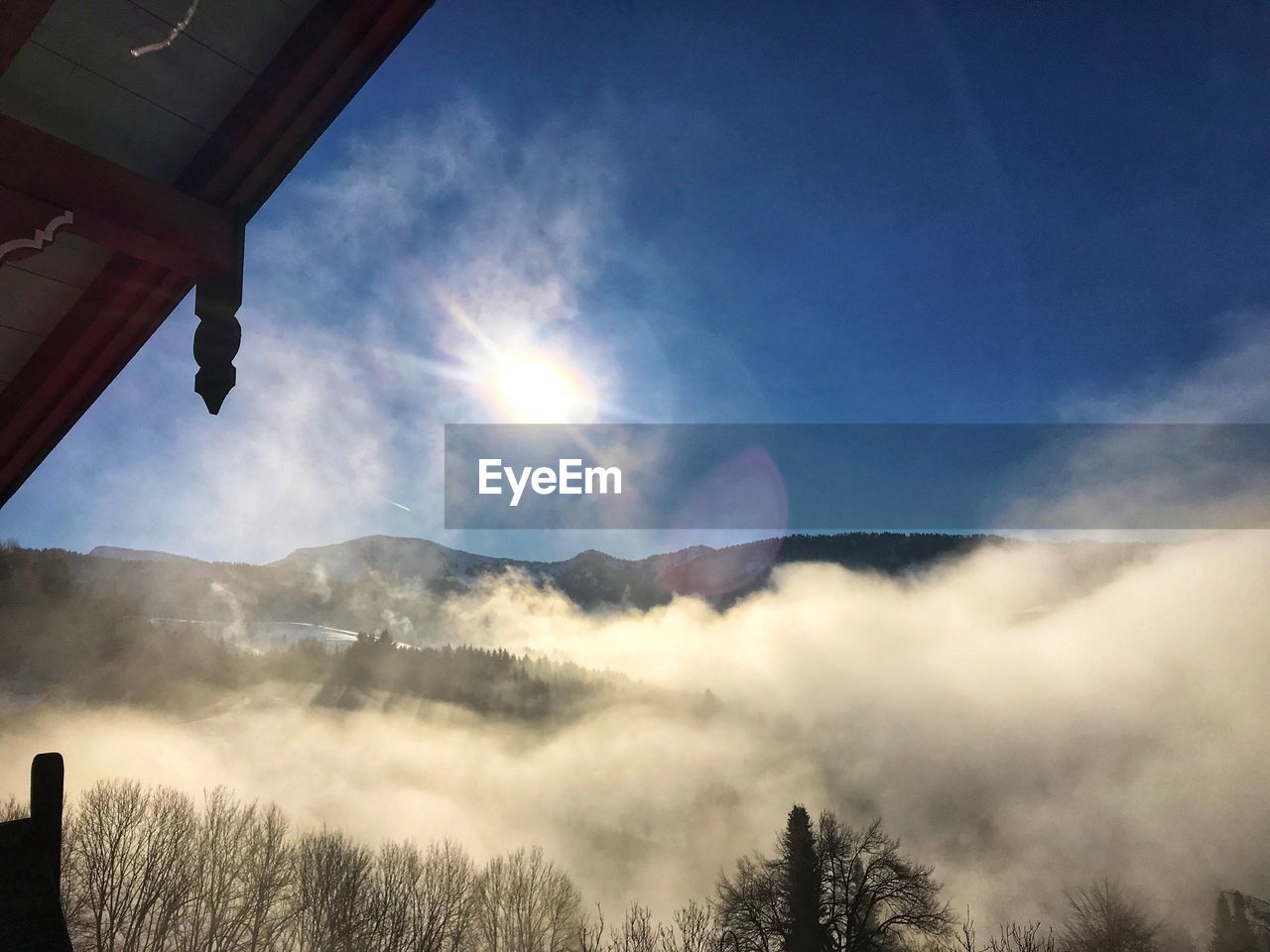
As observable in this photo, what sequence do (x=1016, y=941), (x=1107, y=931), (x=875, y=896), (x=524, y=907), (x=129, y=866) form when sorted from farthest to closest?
(x=1016, y=941) < (x=1107, y=931) < (x=524, y=907) < (x=129, y=866) < (x=875, y=896)

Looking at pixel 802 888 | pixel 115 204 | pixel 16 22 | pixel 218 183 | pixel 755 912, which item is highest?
pixel 218 183

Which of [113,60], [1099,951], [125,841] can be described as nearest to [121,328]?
[113,60]

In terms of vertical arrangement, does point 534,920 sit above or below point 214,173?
below

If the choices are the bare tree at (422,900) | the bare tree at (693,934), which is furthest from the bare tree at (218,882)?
the bare tree at (693,934)

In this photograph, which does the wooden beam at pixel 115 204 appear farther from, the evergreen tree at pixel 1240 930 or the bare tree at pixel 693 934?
the evergreen tree at pixel 1240 930

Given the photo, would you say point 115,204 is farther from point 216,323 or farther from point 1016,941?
point 1016,941

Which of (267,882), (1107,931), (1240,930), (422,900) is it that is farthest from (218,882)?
(1240,930)

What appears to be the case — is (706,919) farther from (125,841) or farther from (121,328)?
(121,328)
